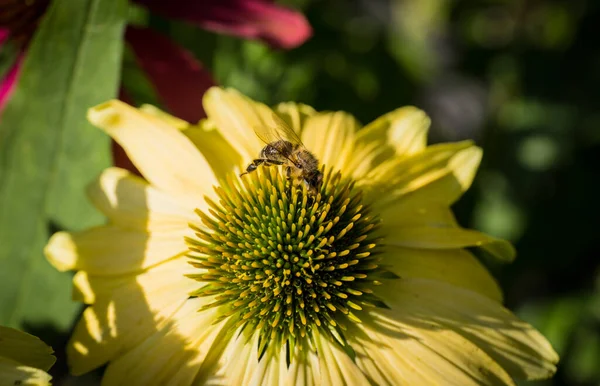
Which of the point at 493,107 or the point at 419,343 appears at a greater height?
the point at 493,107

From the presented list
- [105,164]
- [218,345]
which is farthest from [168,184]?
[218,345]

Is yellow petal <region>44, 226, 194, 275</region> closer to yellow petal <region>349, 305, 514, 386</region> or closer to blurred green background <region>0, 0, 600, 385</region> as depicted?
yellow petal <region>349, 305, 514, 386</region>

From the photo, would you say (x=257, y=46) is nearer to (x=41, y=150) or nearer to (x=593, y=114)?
(x=41, y=150)

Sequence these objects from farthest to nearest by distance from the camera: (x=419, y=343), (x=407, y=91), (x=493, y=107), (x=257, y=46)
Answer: (x=493, y=107), (x=407, y=91), (x=257, y=46), (x=419, y=343)

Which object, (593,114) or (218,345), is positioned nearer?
(218,345)

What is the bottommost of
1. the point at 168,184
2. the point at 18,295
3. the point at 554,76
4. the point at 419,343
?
the point at 419,343

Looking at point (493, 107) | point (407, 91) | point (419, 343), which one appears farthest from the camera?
point (493, 107)
